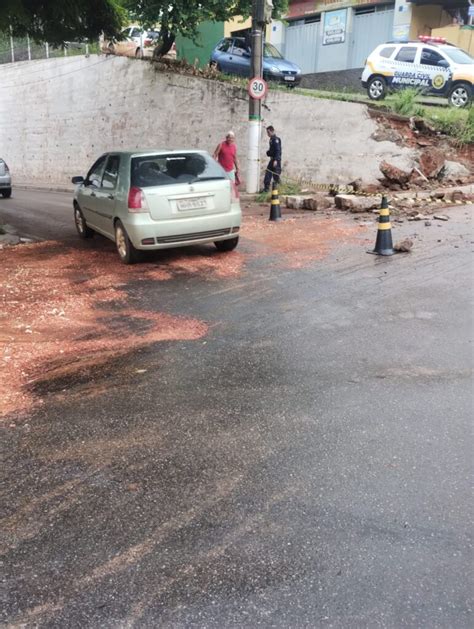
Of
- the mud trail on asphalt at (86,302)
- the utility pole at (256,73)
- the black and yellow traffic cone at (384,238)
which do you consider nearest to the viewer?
the mud trail on asphalt at (86,302)

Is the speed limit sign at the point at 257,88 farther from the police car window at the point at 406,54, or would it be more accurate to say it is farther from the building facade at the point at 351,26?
the building facade at the point at 351,26

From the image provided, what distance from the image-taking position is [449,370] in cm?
448

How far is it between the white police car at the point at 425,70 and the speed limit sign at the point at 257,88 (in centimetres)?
600

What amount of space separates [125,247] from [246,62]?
48.8 feet

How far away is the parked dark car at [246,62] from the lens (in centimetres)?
1959

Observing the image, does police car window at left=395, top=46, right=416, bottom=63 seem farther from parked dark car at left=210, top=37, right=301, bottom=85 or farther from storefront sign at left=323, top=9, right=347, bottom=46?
storefront sign at left=323, top=9, right=347, bottom=46

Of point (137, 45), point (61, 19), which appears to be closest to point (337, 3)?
point (137, 45)

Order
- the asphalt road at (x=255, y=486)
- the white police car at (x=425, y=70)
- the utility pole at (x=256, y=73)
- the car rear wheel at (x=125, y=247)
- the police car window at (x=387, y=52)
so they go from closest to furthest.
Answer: the asphalt road at (x=255, y=486) < the car rear wheel at (x=125, y=247) < the utility pole at (x=256, y=73) < the white police car at (x=425, y=70) < the police car window at (x=387, y=52)

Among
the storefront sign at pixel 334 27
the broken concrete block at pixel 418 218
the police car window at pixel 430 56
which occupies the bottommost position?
the broken concrete block at pixel 418 218

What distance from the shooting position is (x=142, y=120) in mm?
22484

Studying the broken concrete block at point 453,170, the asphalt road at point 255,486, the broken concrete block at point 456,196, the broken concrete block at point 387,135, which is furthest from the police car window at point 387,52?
the asphalt road at point 255,486

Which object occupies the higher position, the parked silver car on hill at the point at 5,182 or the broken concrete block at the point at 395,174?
the broken concrete block at the point at 395,174

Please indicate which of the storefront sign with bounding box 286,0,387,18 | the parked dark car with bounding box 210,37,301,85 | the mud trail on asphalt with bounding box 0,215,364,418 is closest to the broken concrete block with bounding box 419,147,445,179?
the mud trail on asphalt with bounding box 0,215,364,418

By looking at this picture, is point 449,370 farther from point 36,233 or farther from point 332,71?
point 332,71
